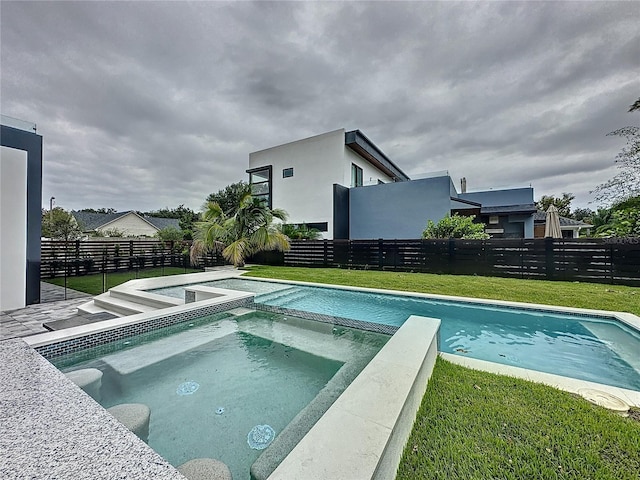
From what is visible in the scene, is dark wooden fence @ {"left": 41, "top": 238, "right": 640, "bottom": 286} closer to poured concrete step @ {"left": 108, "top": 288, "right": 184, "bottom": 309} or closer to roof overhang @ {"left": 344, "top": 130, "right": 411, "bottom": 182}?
poured concrete step @ {"left": 108, "top": 288, "right": 184, "bottom": 309}

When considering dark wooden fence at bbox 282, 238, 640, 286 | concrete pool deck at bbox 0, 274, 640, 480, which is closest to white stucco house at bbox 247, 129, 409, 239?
dark wooden fence at bbox 282, 238, 640, 286

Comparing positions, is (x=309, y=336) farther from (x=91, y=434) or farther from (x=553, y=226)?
(x=553, y=226)

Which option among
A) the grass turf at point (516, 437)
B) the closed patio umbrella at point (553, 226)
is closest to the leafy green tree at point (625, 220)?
the closed patio umbrella at point (553, 226)

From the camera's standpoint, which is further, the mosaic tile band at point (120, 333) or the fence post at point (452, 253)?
the fence post at point (452, 253)

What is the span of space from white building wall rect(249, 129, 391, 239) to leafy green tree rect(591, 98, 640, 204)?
11141mm

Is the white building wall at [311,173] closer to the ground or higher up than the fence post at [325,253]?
higher up

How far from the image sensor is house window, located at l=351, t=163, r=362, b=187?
670 inches

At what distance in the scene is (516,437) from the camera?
192 cm

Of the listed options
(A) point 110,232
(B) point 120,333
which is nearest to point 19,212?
(B) point 120,333

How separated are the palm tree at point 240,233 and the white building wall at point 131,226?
2433cm

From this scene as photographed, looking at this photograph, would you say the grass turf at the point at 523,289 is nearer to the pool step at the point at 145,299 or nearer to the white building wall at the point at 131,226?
the pool step at the point at 145,299

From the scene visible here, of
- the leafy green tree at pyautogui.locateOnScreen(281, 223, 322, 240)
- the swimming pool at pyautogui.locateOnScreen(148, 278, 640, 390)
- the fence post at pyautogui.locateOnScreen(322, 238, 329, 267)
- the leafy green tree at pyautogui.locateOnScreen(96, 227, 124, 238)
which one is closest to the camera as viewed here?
the swimming pool at pyautogui.locateOnScreen(148, 278, 640, 390)

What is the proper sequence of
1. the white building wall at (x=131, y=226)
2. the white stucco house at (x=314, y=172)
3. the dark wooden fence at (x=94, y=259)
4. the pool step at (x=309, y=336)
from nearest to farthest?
the pool step at (x=309, y=336) → the dark wooden fence at (x=94, y=259) → the white stucco house at (x=314, y=172) → the white building wall at (x=131, y=226)

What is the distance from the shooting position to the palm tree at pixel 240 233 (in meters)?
12.4
